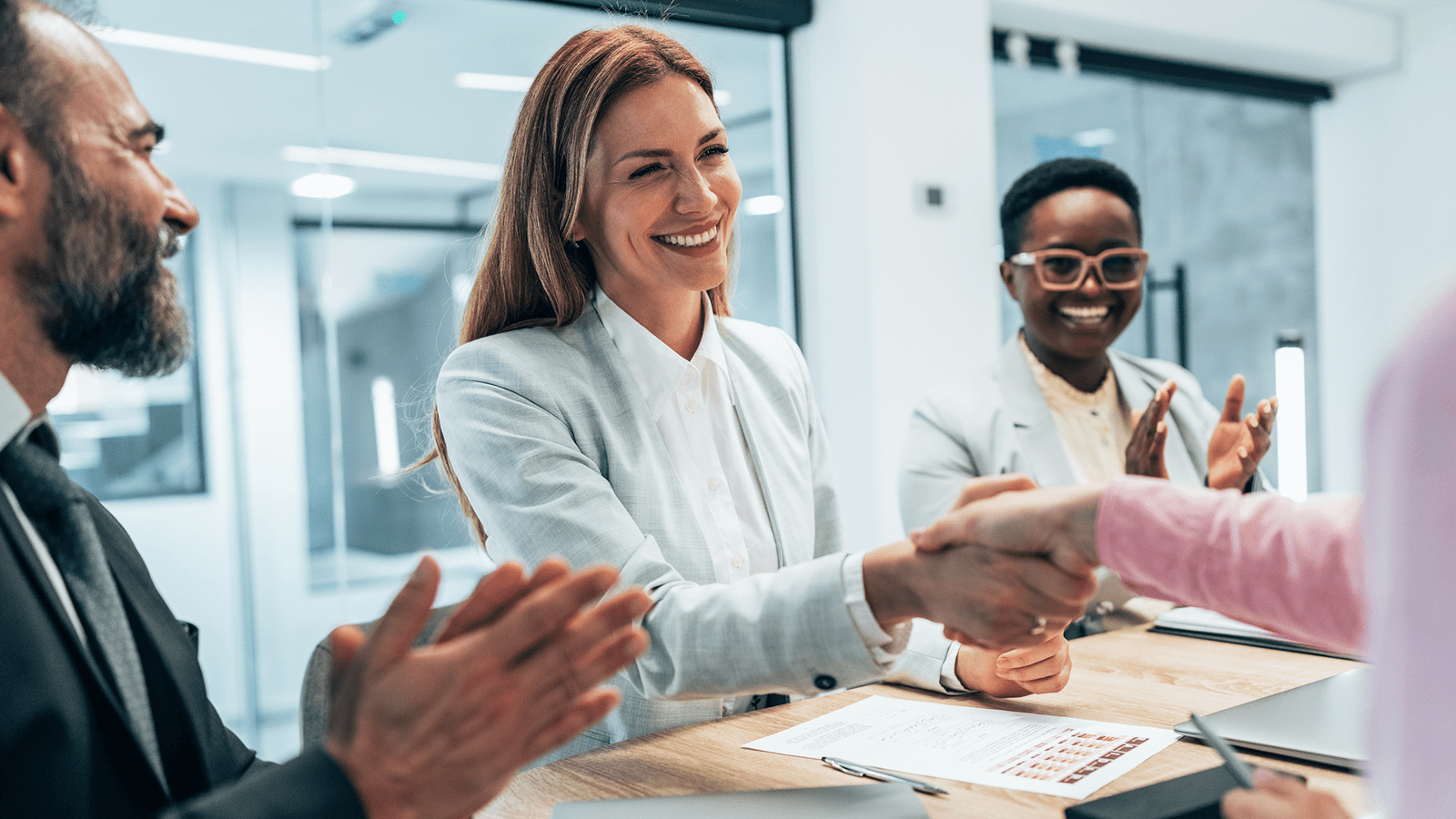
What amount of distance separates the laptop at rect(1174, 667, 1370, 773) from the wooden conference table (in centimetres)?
2

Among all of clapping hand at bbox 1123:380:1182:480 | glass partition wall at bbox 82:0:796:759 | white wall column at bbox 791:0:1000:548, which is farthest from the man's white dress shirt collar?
white wall column at bbox 791:0:1000:548

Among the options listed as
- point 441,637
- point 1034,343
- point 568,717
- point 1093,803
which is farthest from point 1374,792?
point 1034,343

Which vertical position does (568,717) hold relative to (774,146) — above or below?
below

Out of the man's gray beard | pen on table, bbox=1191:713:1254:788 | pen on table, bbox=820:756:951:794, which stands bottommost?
pen on table, bbox=820:756:951:794

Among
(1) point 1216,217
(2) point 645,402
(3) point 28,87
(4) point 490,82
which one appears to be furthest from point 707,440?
(1) point 1216,217

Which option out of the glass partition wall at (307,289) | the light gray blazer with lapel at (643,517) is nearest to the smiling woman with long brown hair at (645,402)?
the light gray blazer with lapel at (643,517)

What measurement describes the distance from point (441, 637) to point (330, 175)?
114 inches

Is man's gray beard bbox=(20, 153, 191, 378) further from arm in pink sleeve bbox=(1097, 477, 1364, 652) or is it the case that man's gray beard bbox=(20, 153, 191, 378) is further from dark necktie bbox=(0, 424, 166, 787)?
arm in pink sleeve bbox=(1097, 477, 1364, 652)

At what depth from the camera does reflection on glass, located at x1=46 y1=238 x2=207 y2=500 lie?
3.04 meters

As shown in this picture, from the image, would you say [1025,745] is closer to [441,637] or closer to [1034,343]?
[441,637]

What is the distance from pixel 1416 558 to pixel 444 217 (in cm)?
349

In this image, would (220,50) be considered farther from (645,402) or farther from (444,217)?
(645,402)

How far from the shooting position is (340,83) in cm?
338

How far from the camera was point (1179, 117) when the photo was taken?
5.59 meters
